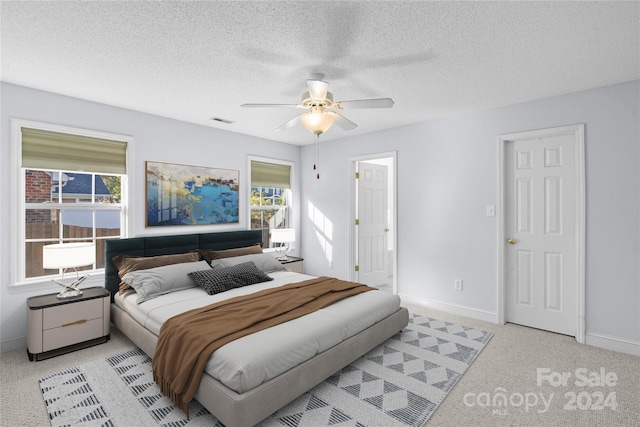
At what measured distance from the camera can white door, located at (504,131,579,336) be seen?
333 cm

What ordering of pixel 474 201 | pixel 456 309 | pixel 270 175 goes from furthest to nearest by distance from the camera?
1. pixel 270 175
2. pixel 456 309
3. pixel 474 201

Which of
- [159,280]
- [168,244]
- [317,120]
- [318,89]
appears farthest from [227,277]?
[318,89]

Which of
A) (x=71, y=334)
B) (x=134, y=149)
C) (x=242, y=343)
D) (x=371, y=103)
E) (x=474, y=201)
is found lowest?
(x=71, y=334)

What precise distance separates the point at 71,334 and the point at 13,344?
1.93 ft

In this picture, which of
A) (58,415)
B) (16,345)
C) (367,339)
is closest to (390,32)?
(367,339)

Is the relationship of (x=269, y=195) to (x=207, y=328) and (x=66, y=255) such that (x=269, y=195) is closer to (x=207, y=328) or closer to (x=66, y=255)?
(x=66, y=255)

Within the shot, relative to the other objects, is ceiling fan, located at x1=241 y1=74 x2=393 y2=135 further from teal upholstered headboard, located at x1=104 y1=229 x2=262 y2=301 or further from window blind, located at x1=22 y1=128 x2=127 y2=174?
teal upholstered headboard, located at x1=104 y1=229 x2=262 y2=301

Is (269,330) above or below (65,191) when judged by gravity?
below

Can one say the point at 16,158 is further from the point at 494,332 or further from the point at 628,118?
the point at 628,118

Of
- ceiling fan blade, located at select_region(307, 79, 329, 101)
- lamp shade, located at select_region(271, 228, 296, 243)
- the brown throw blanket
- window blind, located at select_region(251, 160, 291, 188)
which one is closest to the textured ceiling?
ceiling fan blade, located at select_region(307, 79, 329, 101)

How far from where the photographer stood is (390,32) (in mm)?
2131

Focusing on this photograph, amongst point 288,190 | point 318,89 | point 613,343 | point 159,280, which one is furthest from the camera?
point 288,190

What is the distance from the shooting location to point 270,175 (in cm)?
535

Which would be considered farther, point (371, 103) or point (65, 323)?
point (65, 323)
